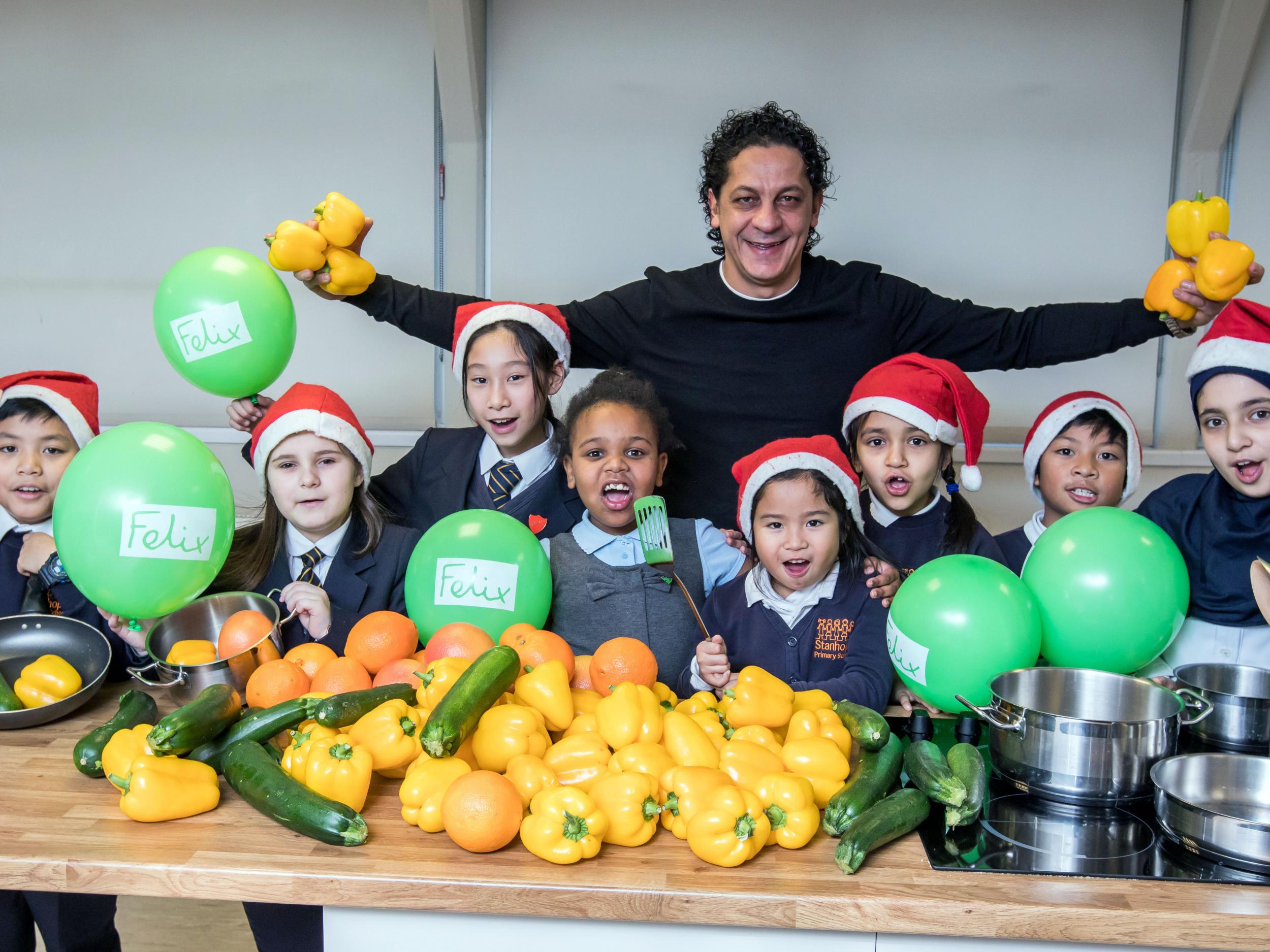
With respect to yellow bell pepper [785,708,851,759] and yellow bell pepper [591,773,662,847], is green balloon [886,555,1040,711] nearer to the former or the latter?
yellow bell pepper [785,708,851,759]

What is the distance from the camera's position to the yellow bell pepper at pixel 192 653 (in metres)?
1.71

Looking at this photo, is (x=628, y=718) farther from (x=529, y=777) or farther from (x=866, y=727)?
(x=866, y=727)

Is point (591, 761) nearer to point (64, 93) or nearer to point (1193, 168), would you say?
point (1193, 168)

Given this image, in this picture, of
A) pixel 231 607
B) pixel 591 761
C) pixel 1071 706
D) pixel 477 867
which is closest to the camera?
pixel 477 867

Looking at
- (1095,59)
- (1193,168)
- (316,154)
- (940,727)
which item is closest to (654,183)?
(316,154)

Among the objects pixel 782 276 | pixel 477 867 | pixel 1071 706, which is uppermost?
pixel 782 276

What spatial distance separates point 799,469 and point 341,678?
961mm

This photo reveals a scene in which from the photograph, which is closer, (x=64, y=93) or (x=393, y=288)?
(x=393, y=288)

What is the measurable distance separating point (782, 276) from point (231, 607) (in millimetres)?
1504

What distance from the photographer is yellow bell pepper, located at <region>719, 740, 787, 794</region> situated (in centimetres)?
136

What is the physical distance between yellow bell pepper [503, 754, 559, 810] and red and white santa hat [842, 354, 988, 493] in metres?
1.15

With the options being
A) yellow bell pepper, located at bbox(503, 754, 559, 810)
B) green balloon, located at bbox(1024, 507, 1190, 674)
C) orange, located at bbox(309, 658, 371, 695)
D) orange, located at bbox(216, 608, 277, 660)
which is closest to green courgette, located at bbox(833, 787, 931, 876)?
yellow bell pepper, located at bbox(503, 754, 559, 810)

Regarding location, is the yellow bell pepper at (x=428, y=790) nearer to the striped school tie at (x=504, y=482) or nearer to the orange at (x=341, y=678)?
the orange at (x=341, y=678)

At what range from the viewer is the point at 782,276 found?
2516 millimetres
